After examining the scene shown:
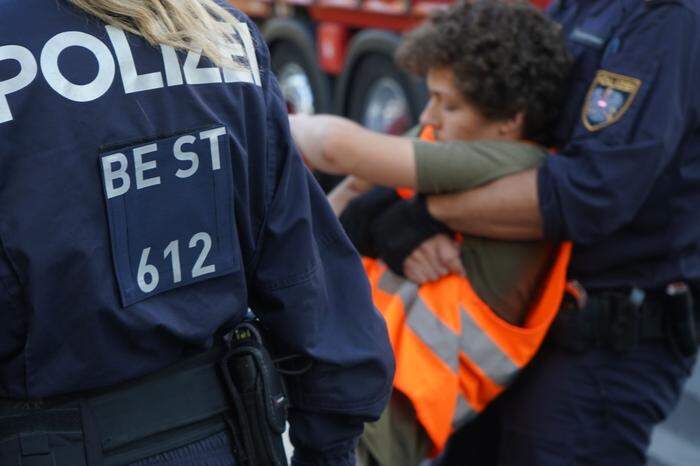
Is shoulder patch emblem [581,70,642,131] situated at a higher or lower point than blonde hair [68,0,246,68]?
lower

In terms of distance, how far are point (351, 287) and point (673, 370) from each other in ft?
3.39

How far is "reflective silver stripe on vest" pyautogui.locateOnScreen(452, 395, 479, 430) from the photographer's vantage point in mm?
2158

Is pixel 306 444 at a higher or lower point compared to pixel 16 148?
lower

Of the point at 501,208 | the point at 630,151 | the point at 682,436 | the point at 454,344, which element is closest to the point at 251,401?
the point at 454,344

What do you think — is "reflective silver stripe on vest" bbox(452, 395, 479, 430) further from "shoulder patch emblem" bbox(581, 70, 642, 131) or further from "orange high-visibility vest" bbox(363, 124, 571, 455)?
"shoulder patch emblem" bbox(581, 70, 642, 131)

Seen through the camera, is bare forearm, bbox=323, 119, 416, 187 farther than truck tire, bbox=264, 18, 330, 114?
No

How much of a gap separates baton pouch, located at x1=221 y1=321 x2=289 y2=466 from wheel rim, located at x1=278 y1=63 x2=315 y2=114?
16.1 feet

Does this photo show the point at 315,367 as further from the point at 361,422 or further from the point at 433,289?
the point at 433,289

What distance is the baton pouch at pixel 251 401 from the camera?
4.80ft

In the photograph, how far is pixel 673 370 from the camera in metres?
2.28

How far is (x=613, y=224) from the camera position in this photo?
6.74 ft

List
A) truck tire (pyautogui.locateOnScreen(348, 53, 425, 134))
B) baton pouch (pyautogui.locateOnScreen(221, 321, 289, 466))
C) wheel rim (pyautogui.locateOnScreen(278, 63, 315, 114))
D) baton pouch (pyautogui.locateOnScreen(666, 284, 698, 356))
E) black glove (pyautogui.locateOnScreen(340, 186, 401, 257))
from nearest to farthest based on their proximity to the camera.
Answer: baton pouch (pyautogui.locateOnScreen(221, 321, 289, 466)), baton pouch (pyautogui.locateOnScreen(666, 284, 698, 356)), black glove (pyautogui.locateOnScreen(340, 186, 401, 257)), truck tire (pyautogui.locateOnScreen(348, 53, 425, 134)), wheel rim (pyautogui.locateOnScreen(278, 63, 315, 114))

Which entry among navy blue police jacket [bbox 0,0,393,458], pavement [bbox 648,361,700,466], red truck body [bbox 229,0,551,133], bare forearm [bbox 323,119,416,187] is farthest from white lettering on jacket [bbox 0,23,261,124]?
red truck body [bbox 229,0,551,133]

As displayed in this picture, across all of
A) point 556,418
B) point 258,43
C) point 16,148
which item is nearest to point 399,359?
point 556,418
